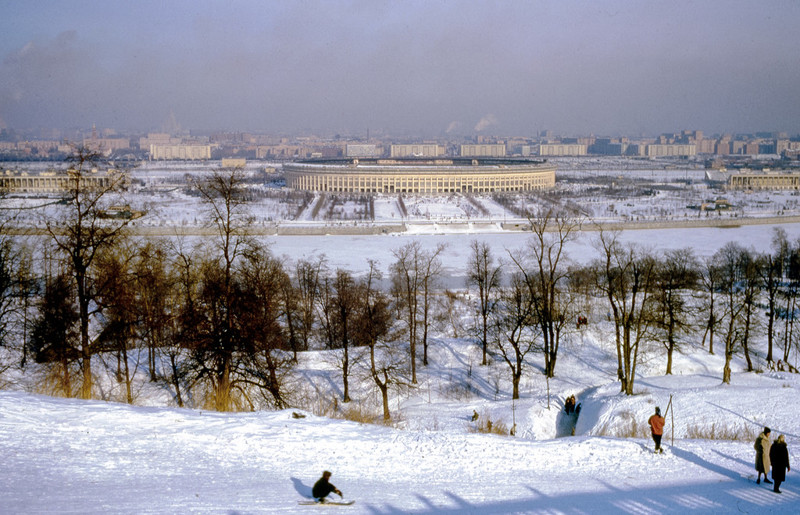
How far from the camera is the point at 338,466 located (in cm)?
691

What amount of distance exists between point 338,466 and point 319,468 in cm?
21

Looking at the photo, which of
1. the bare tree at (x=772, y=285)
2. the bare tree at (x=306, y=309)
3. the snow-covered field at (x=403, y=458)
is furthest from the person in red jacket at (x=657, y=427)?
the bare tree at (x=306, y=309)

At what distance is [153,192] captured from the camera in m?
58.6

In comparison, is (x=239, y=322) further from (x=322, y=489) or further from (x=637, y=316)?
(x=637, y=316)

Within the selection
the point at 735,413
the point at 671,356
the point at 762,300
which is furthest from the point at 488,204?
the point at 735,413

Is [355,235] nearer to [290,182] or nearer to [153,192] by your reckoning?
[153,192]

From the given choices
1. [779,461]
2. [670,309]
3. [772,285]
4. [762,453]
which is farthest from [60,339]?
[772,285]

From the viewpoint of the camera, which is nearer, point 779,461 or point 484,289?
point 779,461

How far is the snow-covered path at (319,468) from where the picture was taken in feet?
19.5

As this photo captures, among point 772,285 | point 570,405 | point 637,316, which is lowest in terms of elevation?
point 570,405

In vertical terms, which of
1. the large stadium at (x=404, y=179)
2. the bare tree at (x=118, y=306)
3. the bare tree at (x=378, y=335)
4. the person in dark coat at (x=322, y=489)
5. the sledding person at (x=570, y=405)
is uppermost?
the large stadium at (x=404, y=179)

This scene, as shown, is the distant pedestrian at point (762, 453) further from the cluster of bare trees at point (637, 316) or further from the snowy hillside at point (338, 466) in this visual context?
the cluster of bare trees at point (637, 316)

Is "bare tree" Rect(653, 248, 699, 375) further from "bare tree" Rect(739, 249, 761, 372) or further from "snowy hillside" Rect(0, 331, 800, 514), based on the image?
"snowy hillside" Rect(0, 331, 800, 514)

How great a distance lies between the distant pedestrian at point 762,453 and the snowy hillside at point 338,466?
19 centimetres
